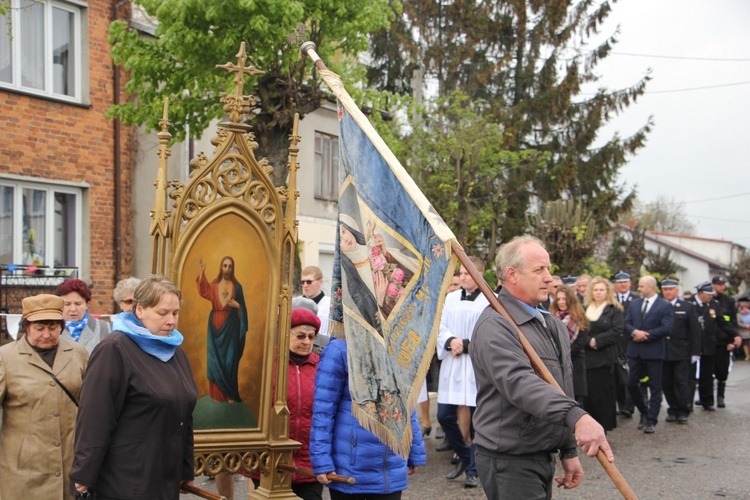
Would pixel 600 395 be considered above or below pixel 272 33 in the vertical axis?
below

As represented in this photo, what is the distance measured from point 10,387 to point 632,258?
2820cm

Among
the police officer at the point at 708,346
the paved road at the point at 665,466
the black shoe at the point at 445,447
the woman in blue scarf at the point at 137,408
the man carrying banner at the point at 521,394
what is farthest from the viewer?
the police officer at the point at 708,346

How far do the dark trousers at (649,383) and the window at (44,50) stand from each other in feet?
36.9

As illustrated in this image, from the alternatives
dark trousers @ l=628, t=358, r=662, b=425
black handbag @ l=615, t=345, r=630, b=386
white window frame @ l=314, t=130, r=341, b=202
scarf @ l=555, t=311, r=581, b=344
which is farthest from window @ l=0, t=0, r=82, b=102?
dark trousers @ l=628, t=358, r=662, b=425

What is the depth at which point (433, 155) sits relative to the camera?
2520 cm

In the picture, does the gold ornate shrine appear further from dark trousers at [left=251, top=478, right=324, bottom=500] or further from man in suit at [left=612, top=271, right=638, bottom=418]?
man in suit at [left=612, top=271, right=638, bottom=418]

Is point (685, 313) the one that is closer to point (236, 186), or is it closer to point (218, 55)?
point (218, 55)

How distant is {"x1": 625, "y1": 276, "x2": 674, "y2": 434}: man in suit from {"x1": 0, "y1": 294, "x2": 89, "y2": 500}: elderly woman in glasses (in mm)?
8805

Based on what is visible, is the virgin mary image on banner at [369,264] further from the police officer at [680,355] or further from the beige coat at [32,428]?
the police officer at [680,355]

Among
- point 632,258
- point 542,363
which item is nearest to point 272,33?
point 542,363

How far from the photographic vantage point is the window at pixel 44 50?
15.8 meters

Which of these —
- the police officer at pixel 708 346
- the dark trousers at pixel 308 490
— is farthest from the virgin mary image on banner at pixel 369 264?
the police officer at pixel 708 346

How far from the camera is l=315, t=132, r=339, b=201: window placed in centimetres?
2419

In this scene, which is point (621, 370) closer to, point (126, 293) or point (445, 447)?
point (445, 447)
